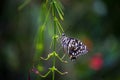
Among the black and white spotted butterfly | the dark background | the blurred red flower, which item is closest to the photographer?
the black and white spotted butterfly

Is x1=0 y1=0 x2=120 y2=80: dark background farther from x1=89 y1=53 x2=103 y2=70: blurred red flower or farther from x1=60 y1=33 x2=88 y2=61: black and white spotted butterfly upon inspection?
x1=60 y1=33 x2=88 y2=61: black and white spotted butterfly

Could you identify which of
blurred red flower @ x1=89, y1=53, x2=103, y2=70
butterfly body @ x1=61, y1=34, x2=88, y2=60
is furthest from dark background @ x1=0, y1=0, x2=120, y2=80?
butterfly body @ x1=61, y1=34, x2=88, y2=60

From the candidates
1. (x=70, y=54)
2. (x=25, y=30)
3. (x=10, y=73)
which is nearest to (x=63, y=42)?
(x=70, y=54)

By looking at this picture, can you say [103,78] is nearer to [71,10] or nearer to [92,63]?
[92,63]

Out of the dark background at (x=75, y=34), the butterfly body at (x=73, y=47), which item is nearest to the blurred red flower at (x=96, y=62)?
the dark background at (x=75, y=34)

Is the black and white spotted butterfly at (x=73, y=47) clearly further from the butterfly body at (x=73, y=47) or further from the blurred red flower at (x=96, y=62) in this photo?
the blurred red flower at (x=96, y=62)

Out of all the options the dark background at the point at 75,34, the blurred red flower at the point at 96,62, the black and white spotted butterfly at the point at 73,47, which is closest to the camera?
the black and white spotted butterfly at the point at 73,47

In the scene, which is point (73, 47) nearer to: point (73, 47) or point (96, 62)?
point (73, 47)
